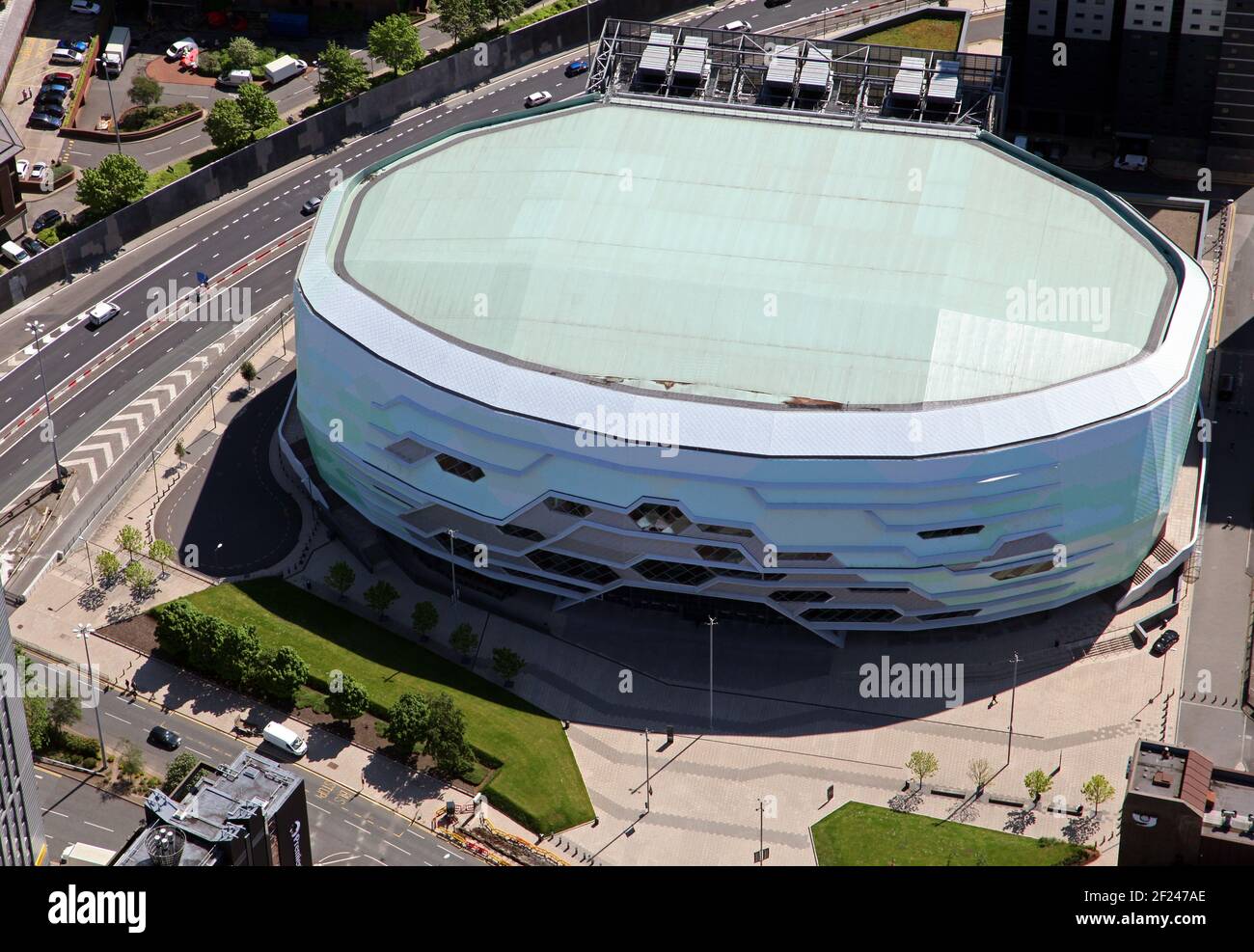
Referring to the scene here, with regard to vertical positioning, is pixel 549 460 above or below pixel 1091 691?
above

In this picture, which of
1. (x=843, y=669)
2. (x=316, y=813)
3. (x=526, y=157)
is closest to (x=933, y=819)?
(x=843, y=669)

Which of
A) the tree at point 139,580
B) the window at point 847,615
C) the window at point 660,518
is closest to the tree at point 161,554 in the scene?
the tree at point 139,580

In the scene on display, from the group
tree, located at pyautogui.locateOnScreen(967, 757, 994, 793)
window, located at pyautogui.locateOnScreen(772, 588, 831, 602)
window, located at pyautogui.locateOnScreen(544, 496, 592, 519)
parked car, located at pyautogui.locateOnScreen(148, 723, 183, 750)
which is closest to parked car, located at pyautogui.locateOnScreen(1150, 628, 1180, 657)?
tree, located at pyautogui.locateOnScreen(967, 757, 994, 793)

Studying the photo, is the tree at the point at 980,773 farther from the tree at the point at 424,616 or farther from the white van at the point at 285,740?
the white van at the point at 285,740

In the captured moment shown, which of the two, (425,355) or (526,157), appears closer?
(425,355)

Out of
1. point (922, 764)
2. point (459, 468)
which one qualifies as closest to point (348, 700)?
point (459, 468)

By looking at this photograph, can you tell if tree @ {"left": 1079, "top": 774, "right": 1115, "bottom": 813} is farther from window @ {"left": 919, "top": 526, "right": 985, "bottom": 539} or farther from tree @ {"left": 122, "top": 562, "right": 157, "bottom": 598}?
tree @ {"left": 122, "top": 562, "right": 157, "bottom": 598}

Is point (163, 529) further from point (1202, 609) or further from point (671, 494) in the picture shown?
point (1202, 609)
